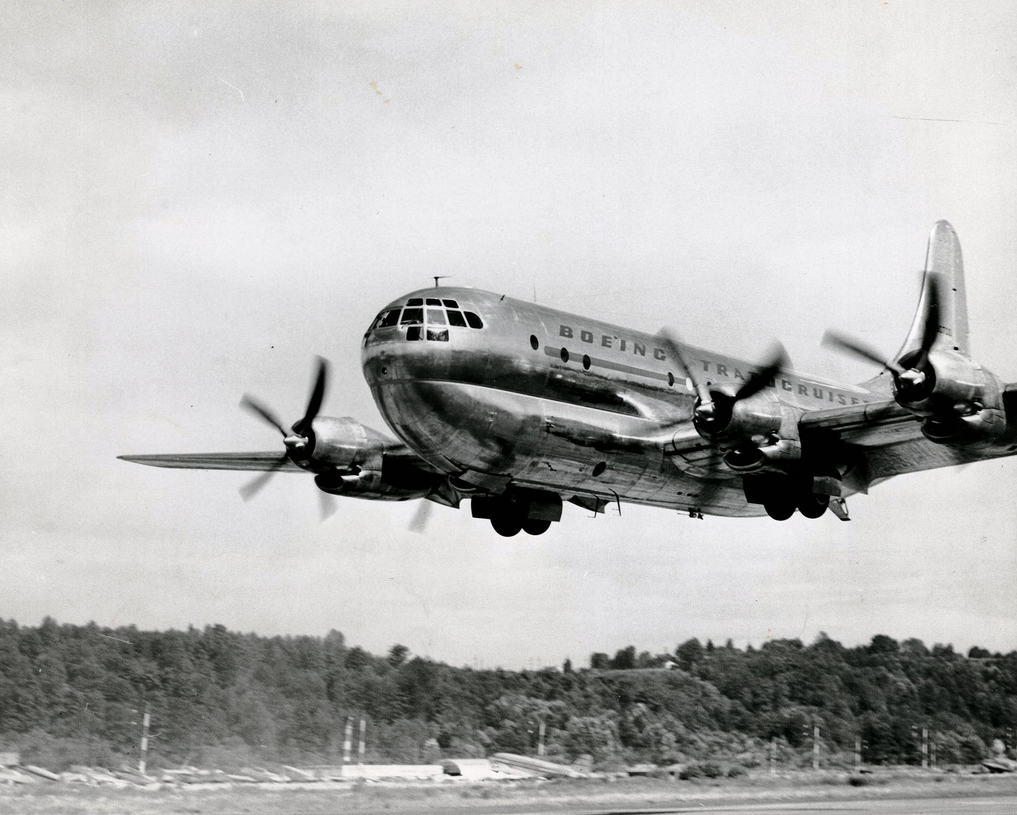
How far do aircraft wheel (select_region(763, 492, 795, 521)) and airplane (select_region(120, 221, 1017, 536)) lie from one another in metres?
0.02

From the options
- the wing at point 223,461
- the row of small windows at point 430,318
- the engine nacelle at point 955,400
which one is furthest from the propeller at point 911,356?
the wing at point 223,461

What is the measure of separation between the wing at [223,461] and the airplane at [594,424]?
48 millimetres

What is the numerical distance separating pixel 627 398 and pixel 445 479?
5266 millimetres

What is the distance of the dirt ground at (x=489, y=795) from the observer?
17.9m

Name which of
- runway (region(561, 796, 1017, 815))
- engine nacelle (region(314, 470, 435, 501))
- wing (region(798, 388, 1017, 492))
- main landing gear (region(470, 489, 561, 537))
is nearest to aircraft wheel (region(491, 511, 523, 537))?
main landing gear (region(470, 489, 561, 537))

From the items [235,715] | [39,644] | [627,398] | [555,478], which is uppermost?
[627,398]

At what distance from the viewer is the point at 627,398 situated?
70.6ft

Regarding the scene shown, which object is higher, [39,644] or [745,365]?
[745,365]

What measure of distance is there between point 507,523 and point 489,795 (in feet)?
19.2

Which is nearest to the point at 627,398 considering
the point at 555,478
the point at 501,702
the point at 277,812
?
the point at 555,478

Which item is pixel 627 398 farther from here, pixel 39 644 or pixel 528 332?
pixel 39 644

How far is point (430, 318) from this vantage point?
19.3 metres

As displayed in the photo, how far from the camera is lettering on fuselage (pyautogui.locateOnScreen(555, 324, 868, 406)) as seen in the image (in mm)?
21234

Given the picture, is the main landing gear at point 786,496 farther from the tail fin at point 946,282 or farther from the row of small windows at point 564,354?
the tail fin at point 946,282
